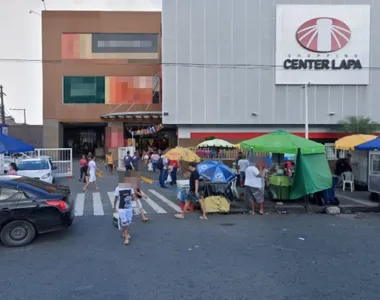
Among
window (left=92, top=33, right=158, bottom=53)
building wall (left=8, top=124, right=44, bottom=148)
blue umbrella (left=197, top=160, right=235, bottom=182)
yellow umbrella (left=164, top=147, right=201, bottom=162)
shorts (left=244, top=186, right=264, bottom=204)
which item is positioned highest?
window (left=92, top=33, right=158, bottom=53)

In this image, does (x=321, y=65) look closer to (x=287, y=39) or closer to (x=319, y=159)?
(x=287, y=39)

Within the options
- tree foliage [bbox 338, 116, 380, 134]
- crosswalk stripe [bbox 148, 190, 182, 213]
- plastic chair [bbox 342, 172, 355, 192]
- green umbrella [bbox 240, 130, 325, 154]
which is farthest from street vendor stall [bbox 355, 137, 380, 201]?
tree foliage [bbox 338, 116, 380, 134]

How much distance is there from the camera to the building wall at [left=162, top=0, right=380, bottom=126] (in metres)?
28.6

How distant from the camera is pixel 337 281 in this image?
5.44 m

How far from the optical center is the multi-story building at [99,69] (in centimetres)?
3903

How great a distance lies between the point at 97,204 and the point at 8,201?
548 centimetres

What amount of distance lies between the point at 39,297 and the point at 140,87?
36.2 m

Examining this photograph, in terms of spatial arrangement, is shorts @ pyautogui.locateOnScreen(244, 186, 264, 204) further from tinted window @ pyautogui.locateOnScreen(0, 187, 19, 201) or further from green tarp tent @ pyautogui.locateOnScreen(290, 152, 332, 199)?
tinted window @ pyautogui.locateOnScreen(0, 187, 19, 201)

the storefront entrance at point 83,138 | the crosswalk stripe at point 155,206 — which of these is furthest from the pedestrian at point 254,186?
the storefront entrance at point 83,138

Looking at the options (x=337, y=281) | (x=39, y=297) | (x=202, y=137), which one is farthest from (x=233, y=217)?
(x=202, y=137)

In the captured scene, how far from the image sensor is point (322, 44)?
95.5 feet

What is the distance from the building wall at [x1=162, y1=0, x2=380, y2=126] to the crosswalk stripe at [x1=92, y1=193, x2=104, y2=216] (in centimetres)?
1472

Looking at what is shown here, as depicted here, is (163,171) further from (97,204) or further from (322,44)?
(322,44)

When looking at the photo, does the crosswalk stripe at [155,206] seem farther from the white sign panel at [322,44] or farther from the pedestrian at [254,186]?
the white sign panel at [322,44]
